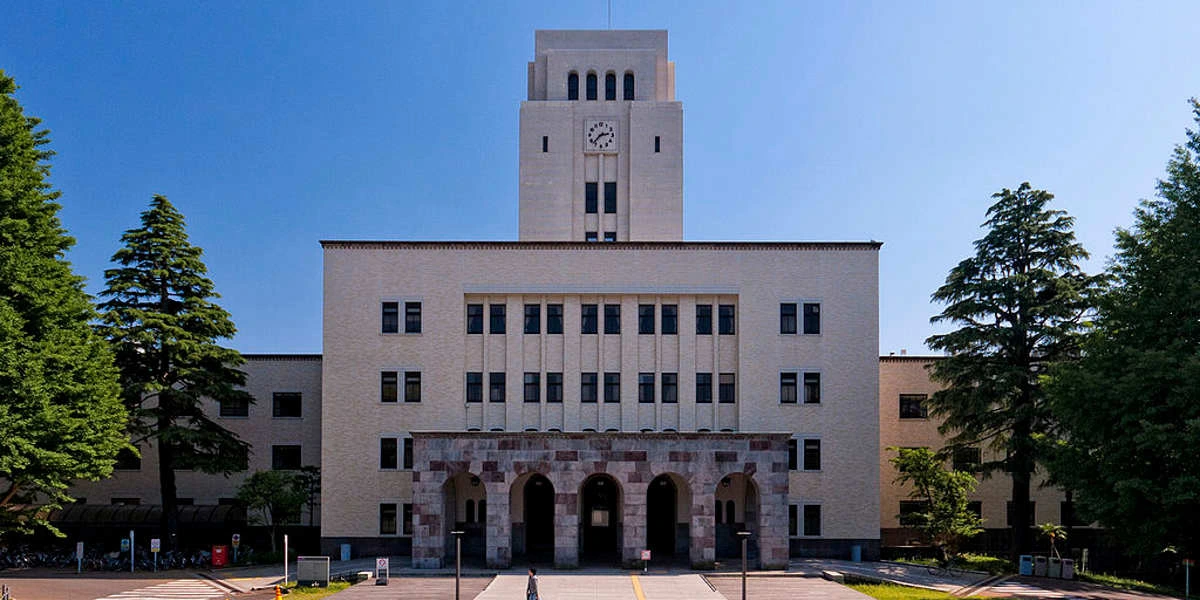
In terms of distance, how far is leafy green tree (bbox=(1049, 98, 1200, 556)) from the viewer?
25.7 metres

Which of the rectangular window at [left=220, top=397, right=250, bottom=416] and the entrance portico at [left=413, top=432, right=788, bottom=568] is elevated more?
the rectangular window at [left=220, top=397, right=250, bottom=416]

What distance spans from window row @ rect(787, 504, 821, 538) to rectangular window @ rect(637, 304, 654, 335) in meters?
10.1

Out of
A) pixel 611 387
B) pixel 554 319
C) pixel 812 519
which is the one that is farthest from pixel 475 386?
pixel 812 519

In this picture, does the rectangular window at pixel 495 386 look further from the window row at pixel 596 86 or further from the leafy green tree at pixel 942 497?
the window row at pixel 596 86

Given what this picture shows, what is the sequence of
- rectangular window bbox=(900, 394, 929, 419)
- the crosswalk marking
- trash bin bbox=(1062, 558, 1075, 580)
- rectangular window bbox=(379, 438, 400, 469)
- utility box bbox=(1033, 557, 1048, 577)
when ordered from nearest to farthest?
the crosswalk marking, trash bin bbox=(1062, 558, 1075, 580), utility box bbox=(1033, 557, 1048, 577), rectangular window bbox=(379, 438, 400, 469), rectangular window bbox=(900, 394, 929, 419)

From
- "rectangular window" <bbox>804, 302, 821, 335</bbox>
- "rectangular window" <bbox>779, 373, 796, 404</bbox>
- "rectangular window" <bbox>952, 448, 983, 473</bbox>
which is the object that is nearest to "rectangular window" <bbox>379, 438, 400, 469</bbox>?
"rectangular window" <bbox>779, 373, 796, 404</bbox>

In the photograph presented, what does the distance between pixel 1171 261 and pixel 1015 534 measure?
1545 cm

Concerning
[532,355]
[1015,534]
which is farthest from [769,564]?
[532,355]

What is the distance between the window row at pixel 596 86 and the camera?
5303cm

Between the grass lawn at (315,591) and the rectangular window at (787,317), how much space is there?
845 inches

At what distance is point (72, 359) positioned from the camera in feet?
101

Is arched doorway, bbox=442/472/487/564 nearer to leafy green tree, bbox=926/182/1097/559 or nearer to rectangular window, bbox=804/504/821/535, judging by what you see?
rectangular window, bbox=804/504/821/535

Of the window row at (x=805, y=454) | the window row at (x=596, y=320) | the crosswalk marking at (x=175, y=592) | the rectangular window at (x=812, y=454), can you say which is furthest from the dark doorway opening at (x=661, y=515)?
the crosswalk marking at (x=175, y=592)

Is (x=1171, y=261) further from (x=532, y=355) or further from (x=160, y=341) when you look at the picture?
(x=160, y=341)
